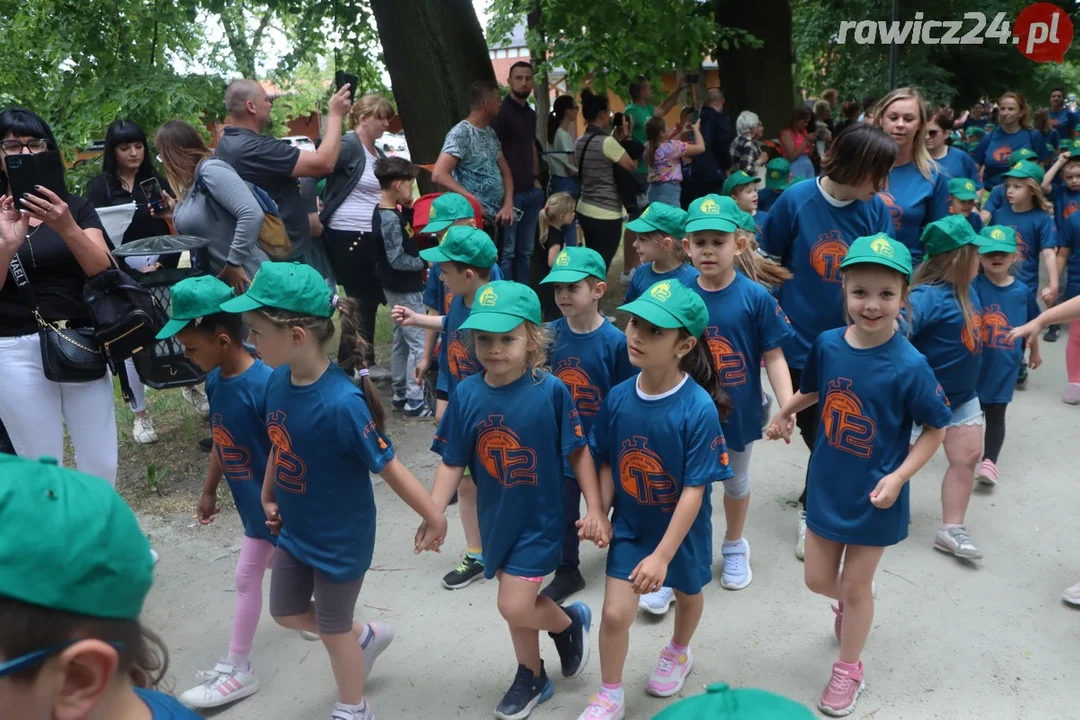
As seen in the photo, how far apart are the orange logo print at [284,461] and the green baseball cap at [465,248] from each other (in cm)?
133

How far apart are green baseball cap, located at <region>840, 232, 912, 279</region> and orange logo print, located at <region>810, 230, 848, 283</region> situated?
1.00 meters

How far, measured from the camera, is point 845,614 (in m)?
3.49

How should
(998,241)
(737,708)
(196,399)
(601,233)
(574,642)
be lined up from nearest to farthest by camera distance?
(737,708) < (574,642) < (998,241) < (196,399) < (601,233)

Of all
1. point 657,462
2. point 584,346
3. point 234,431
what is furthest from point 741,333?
point 234,431

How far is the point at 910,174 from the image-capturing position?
481 centimetres

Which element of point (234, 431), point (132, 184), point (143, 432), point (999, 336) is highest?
point (132, 184)

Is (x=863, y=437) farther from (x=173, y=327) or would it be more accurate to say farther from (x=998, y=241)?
(x=173, y=327)

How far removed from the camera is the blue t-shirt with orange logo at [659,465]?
10.5 feet

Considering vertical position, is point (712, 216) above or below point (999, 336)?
above

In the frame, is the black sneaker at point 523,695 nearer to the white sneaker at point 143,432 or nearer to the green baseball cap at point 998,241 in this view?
the green baseball cap at point 998,241

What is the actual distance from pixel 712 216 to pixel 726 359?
667 mm

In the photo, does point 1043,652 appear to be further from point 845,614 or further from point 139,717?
point 139,717

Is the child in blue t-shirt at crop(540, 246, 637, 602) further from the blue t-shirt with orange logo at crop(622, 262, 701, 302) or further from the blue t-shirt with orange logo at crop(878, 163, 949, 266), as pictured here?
the blue t-shirt with orange logo at crop(878, 163, 949, 266)

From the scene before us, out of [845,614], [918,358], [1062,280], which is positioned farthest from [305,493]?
[1062,280]
